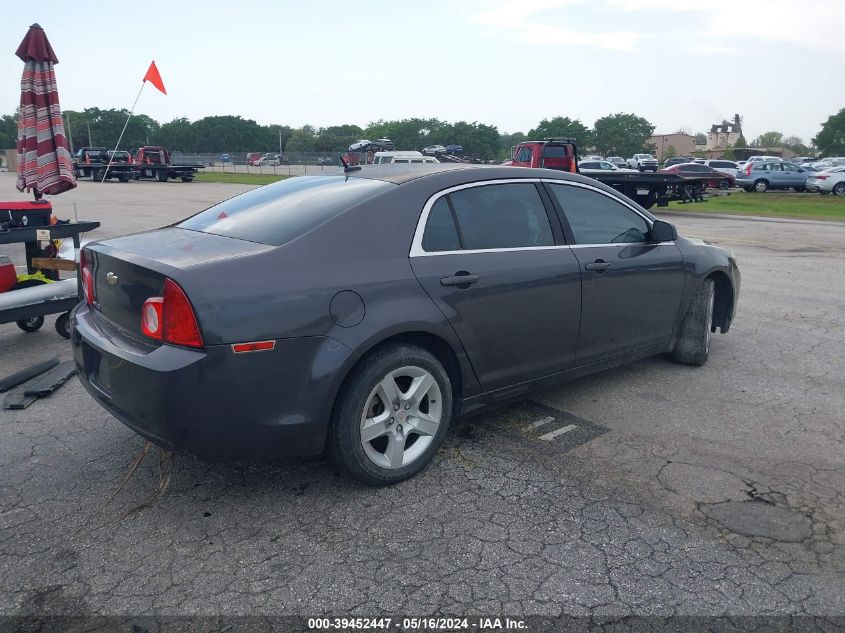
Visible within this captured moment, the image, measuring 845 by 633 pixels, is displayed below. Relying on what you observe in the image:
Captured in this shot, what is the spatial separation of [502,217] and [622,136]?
107925mm

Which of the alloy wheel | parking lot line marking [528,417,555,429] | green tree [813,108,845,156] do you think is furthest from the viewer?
green tree [813,108,845,156]

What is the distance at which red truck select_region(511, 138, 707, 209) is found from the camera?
63.8 feet

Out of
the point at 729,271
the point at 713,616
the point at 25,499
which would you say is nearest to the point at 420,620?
the point at 713,616

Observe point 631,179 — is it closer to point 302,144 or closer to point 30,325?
point 30,325

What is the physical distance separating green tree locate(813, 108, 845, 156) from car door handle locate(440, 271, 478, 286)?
103802 millimetres

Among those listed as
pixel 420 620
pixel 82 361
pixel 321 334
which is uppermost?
pixel 321 334

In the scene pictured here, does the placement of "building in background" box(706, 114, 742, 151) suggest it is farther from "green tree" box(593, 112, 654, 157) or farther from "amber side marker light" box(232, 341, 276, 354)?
"amber side marker light" box(232, 341, 276, 354)

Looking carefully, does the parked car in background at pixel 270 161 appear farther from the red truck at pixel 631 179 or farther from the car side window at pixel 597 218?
the car side window at pixel 597 218

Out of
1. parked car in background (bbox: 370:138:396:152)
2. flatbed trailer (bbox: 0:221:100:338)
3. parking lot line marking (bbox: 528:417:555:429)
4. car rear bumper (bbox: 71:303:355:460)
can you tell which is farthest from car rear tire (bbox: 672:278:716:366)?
parked car in background (bbox: 370:138:396:152)

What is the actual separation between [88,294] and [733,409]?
405 cm

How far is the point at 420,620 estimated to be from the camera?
8.30 feet

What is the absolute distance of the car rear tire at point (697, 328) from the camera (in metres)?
5.32

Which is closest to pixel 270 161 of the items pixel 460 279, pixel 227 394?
pixel 460 279

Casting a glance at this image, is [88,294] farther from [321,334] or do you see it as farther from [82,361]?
[321,334]
